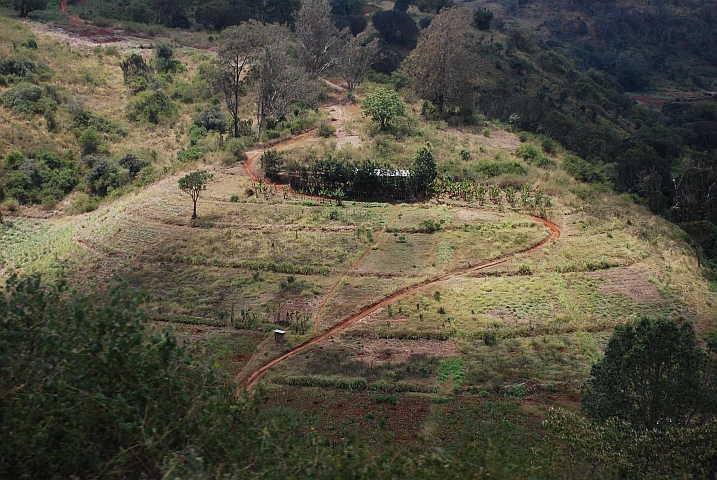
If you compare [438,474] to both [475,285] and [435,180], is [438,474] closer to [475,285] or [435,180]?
[475,285]

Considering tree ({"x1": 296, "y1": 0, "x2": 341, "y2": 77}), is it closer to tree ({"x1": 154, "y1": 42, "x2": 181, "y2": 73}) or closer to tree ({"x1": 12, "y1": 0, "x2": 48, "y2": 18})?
tree ({"x1": 154, "y1": 42, "x2": 181, "y2": 73})

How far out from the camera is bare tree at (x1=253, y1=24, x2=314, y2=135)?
45434mm

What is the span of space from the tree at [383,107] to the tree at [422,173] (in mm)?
9731

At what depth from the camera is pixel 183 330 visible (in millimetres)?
23078

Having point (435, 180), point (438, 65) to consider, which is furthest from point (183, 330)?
point (438, 65)

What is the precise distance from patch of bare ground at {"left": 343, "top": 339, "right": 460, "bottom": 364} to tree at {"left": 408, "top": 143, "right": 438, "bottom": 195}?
15.1 m

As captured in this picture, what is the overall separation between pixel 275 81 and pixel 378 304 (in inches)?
1065

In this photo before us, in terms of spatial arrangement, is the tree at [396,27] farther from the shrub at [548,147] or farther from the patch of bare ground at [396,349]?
the patch of bare ground at [396,349]

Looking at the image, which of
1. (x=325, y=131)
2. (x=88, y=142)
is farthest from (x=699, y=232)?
(x=88, y=142)

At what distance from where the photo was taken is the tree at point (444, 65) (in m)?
51.9

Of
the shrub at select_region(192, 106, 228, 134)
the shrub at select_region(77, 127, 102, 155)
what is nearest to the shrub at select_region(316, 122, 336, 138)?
the shrub at select_region(192, 106, 228, 134)

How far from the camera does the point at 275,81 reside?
46938 millimetres

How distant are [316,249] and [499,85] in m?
46.6

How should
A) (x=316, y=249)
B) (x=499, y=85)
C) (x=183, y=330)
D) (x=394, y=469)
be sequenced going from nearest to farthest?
(x=394, y=469), (x=183, y=330), (x=316, y=249), (x=499, y=85)
